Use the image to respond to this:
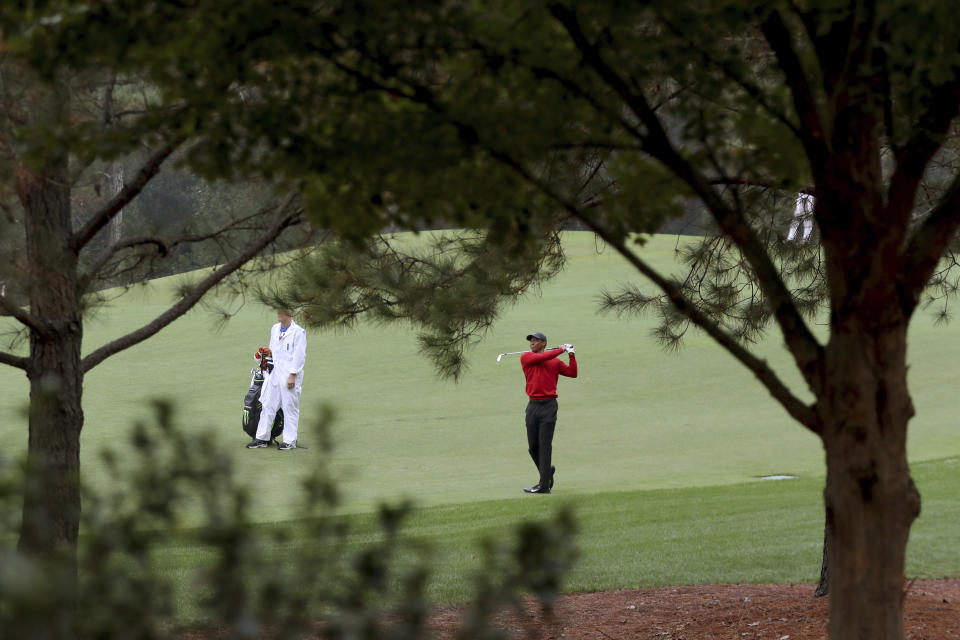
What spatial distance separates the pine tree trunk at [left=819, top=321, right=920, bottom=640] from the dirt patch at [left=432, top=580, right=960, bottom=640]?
2.94m

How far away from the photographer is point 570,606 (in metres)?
8.98

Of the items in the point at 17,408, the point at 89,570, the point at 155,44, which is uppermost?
the point at 155,44

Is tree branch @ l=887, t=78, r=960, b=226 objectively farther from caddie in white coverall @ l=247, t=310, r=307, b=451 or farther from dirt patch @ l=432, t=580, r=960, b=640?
caddie in white coverall @ l=247, t=310, r=307, b=451

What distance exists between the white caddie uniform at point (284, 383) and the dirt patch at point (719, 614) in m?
9.57

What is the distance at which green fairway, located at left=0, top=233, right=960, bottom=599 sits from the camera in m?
11.1

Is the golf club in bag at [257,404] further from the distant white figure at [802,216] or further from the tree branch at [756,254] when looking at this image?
the tree branch at [756,254]

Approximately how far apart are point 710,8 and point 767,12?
8.3 inches

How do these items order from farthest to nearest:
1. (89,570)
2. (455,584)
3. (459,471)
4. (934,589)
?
(459,471), (455,584), (934,589), (89,570)

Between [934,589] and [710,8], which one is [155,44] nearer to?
[710,8]

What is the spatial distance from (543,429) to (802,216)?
6042 millimetres

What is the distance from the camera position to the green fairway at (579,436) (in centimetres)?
1108

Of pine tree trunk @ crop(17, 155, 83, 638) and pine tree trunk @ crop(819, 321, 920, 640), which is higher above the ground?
pine tree trunk @ crop(17, 155, 83, 638)

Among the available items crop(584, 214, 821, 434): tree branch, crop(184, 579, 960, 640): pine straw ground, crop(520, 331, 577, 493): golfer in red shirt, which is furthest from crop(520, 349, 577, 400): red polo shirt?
crop(584, 214, 821, 434): tree branch

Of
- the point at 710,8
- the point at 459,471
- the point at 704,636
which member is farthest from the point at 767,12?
the point at 459,471
